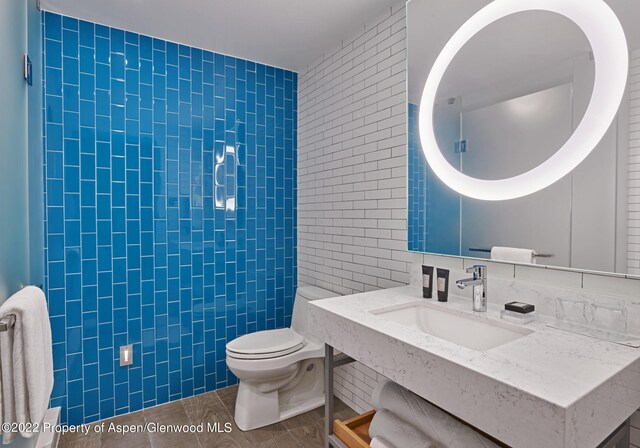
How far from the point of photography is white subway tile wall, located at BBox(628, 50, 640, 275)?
3.68ft

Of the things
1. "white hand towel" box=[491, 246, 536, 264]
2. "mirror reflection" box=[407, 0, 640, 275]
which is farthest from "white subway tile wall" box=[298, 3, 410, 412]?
"white hand towel" box=[491, 246, 536, 264]

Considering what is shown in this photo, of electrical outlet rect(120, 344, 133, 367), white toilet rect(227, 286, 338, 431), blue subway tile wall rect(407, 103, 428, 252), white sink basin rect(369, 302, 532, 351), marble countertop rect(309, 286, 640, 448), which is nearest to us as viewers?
marble countertop rect(309, 286, 640, 448)

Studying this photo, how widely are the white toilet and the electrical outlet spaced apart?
689 mm

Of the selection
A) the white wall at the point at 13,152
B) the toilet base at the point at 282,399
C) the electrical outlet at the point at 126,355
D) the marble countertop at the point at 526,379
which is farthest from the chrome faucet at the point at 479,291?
the electrical outlet at the point at 126,355

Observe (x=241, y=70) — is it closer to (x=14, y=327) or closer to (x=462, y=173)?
(x=462, y=173)

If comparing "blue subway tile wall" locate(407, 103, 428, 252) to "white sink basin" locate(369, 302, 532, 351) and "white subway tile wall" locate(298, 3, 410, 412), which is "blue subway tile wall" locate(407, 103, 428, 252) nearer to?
"white subway tile wall" locate(298, 3, 410, 412)

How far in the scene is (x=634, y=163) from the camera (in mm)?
1133

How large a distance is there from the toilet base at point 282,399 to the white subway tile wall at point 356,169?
0.17m

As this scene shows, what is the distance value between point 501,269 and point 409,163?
28.6 inches

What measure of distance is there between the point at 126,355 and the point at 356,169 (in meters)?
1.91

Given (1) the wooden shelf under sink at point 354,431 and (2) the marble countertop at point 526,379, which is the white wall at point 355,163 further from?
(2) the marble countertop at point 526,379

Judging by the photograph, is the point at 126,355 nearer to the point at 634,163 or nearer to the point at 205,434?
the point at 205,434

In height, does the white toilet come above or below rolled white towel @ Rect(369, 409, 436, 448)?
below

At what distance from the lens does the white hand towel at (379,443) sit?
1297mm
